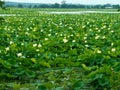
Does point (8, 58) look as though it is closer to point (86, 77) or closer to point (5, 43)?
A: point (86, 77)

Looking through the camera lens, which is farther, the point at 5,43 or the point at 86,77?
the point at 5,43

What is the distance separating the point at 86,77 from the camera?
4.62m

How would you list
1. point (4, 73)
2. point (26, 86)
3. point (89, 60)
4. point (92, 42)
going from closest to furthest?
point (26, 86) → point (4, 73) → point (89, 60) → point (92, 42)

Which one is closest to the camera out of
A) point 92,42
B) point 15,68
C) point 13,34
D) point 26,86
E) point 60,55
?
point 26,86

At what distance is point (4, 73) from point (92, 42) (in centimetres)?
274

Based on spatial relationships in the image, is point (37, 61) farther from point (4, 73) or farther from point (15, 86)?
point (15, 86)

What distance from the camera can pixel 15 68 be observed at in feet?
17.0

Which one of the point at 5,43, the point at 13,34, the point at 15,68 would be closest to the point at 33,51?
the point at 15,68

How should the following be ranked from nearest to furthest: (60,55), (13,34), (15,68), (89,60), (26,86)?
(26,86) < (15,68) < (89,60) < (60,55) < (13,34)

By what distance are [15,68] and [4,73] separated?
13.3 inches

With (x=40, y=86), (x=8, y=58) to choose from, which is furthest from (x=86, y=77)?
(x=8, y=58)

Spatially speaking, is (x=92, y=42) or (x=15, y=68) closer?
(x=15, y=68)

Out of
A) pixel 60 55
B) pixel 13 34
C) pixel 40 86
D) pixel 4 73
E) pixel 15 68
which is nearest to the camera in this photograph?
pixel 40 86

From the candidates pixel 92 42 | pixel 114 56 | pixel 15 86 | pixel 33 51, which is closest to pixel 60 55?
pixel 33 51
